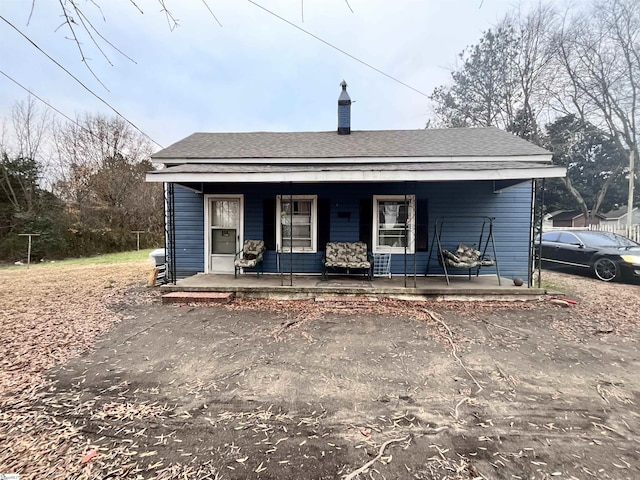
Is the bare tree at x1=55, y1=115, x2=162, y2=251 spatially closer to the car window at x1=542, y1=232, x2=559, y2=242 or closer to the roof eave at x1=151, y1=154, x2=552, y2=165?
the roof eave at x1=151, y1=154, x2=552, y2=165

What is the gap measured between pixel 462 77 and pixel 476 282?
19.8 meters

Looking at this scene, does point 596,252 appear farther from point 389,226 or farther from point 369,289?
point 369,289

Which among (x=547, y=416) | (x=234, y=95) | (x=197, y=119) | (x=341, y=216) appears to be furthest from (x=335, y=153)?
(x=197, y=119)

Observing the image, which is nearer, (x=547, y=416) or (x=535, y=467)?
(x=535, y=467)

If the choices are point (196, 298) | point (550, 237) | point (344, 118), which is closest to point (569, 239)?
point (550, 237)

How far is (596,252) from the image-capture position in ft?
25.5

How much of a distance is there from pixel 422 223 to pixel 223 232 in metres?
4.78

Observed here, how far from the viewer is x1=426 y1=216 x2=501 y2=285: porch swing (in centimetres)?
607

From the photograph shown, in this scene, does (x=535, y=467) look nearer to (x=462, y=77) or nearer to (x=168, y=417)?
(x=168, y=417)

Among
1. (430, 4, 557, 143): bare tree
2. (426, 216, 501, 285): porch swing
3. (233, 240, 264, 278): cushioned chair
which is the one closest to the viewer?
(426, 216, 501, 285): porch swing

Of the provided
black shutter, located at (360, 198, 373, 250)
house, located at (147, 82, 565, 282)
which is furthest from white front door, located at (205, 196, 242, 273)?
black shutter, located at (360, 198, 373, 250)

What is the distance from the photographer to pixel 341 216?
7.15 meters

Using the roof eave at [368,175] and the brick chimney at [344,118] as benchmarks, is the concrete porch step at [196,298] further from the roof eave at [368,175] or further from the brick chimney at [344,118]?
the brick chimney at [344,118]

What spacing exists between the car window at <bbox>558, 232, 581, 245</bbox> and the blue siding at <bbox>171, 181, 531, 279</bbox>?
2489 millimetres
